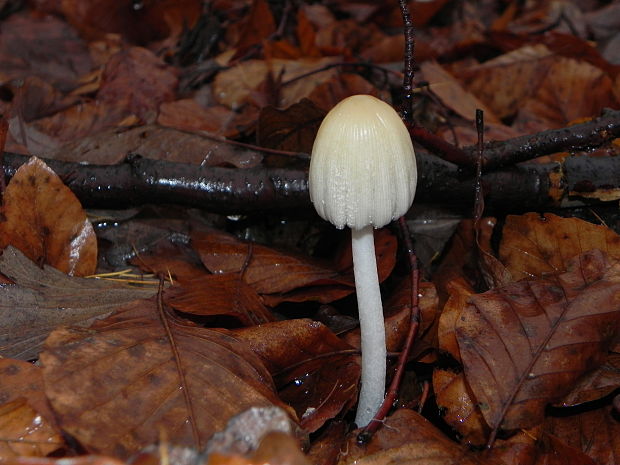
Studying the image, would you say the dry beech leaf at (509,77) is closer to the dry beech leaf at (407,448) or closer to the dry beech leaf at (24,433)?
the dry beech leaf at (407,448)

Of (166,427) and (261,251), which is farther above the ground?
(166,427)

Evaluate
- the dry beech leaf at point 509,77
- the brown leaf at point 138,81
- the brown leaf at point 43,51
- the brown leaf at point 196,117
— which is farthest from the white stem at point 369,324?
the brown leaf at point 43,51

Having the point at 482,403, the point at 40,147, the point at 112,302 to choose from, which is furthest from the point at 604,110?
the point at 40,147

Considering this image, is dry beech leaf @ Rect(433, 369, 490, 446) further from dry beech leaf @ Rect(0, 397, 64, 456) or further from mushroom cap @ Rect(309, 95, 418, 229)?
dry beech leaf @ Rect(0, 397, 64, 456)

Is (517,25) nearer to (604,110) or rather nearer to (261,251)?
(604,110)

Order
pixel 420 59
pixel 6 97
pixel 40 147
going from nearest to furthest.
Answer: pixel 40 147 → pixel 6 97 → pixel 420 59

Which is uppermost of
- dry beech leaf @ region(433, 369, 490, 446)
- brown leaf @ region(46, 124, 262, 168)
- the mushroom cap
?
the mushroom cap

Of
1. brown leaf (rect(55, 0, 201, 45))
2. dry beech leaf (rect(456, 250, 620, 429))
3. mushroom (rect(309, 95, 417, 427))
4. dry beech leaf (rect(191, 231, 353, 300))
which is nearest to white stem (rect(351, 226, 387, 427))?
mushroom (rect(309, 95, 417, 427))
